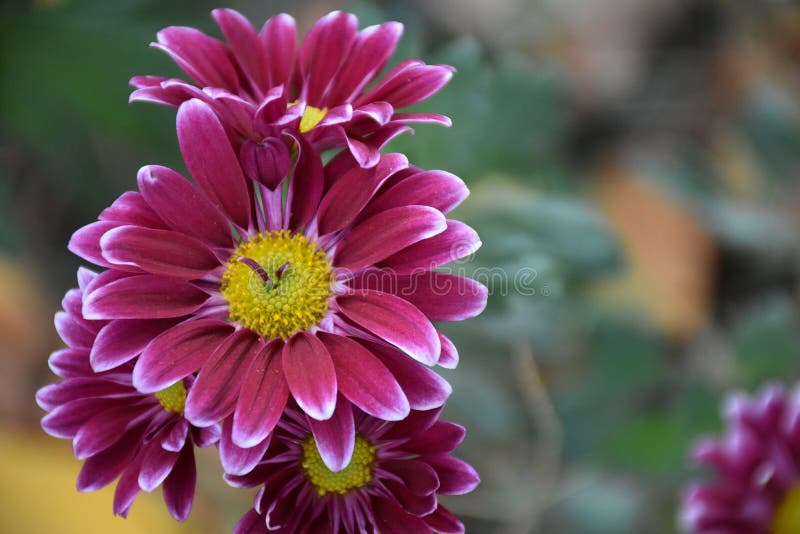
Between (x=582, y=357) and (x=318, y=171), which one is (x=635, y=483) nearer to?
(x=582, y=357)

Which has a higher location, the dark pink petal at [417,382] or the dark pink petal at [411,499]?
the dark pink petal at [417,382]

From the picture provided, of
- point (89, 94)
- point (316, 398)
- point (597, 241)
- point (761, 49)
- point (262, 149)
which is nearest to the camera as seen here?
point (316, 398)

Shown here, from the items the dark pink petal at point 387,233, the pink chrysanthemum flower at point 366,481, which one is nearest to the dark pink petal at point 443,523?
the pink chrysanthemum flower at point 366,481

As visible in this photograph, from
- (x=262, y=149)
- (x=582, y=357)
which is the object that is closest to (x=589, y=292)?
(x=582, y=357)

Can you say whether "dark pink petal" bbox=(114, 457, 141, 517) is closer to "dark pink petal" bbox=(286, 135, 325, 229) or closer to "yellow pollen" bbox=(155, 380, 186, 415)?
"yellow pollen" bbox=(155, 380, 186, 415)

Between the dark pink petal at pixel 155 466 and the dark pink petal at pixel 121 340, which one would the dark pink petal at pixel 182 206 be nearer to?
the dark pink petal at pixel 121 340

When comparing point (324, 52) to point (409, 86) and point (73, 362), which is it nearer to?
point (409, 86)

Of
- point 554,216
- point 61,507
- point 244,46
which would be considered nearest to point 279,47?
point 244,46
